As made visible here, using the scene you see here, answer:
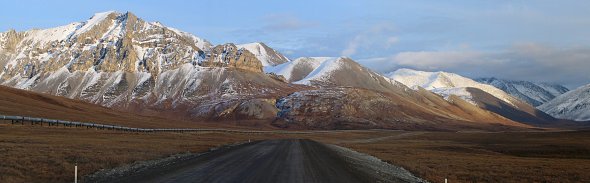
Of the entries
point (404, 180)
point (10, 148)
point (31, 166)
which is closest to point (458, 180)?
point (404, 180)

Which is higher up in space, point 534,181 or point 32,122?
point 32,122

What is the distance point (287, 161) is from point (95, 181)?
1531cm

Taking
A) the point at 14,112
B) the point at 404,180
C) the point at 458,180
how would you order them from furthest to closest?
the point at 14,112 < the point at 458,180 < the point at 404,180

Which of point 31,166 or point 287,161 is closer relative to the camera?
point 31,166

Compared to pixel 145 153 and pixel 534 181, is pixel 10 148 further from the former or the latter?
pixel 534 181

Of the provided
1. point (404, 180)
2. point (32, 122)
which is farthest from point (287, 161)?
point (32, 122)

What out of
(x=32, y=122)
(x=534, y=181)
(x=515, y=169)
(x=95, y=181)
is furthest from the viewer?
(x=32, y=122)

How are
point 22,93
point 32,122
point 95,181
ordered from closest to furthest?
point 95,181 → point 32,122 → point 22,93

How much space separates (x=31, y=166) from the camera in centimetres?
3022

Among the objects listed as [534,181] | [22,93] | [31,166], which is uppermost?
[22,93]

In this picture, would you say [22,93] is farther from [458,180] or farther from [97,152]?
[458,180]

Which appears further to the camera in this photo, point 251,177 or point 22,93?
point 22,93

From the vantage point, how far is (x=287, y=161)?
3953 centimetres

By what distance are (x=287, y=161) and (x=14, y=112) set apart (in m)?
83.3
